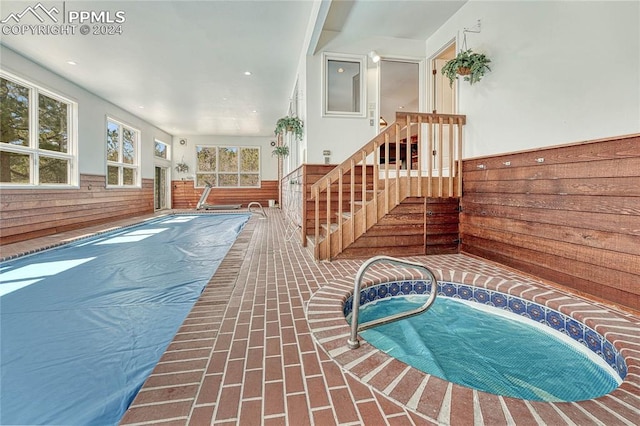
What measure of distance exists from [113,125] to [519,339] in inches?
398

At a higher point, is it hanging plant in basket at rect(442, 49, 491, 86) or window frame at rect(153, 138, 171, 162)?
window frame at rect(153, 138, 171, 162)

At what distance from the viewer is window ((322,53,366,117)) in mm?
4742

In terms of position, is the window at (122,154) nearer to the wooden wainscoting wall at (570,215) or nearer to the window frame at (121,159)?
the window frame at (121,159)

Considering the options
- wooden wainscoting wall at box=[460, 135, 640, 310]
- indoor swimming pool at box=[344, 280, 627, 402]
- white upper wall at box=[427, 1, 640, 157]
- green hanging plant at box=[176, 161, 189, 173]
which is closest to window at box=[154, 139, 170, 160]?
green hanging plant at box=[176, 161, 189, 173]

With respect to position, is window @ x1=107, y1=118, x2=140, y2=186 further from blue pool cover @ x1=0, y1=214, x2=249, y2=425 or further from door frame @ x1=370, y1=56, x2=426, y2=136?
door frame @ x1=370, y1=56, x2=426, y2=136

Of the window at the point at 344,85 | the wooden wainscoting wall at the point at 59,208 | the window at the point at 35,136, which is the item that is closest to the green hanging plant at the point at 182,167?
the wooden wainscoting wall at the point at 59,208

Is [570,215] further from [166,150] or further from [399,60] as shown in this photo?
[166,150]

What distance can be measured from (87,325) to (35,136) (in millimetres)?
5289

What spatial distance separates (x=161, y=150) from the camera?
455 inches

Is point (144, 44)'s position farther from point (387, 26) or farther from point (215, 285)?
point (215, 285)

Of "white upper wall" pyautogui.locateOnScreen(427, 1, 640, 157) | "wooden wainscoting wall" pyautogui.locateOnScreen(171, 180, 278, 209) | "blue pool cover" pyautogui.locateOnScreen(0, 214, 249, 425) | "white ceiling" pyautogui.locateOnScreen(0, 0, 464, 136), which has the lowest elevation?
"blue pool cover" pyautogui.locateOnScreen(0, 214, 249, 425)

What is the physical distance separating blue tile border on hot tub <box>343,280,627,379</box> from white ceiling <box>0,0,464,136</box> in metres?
3.56

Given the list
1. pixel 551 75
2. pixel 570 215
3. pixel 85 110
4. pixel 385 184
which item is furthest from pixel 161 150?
pixel 570 215

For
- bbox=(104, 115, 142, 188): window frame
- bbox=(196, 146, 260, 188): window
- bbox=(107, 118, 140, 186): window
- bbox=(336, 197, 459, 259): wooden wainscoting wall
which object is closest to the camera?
bbox=(336, 197, 459, 259): wooden wainscoting wall
